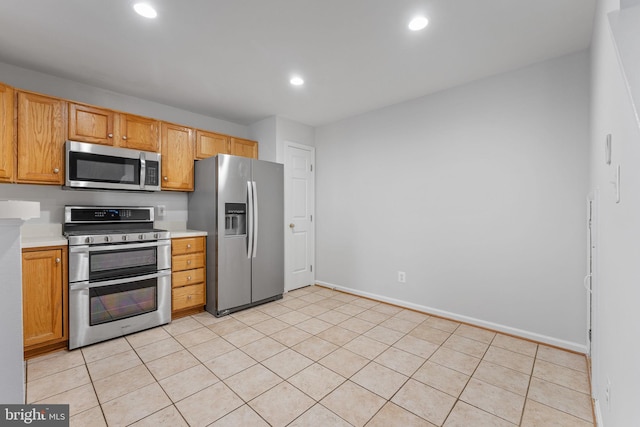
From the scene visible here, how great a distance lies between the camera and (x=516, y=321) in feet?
8.89

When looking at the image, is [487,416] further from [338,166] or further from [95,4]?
[95,4]

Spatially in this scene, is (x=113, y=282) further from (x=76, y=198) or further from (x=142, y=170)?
(x=142, y=170)

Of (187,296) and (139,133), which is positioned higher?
(139,133)

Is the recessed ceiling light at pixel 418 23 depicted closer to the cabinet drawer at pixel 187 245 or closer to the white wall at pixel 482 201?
the white wall at pixel 482 201

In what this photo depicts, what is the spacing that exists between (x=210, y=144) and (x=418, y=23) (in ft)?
9.00

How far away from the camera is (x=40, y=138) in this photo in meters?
2.52

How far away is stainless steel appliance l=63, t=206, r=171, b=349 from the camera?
2.47m

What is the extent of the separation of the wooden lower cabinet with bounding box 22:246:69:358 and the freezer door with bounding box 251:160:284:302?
1.76m

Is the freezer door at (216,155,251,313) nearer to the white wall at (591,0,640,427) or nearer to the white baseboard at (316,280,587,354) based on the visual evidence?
the white baseboard at (316,280,587,354)

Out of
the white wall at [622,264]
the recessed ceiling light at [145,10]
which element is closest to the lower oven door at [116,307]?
the recessed ceiling light at [145,10]

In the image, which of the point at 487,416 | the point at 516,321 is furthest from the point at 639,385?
the point at 516,321

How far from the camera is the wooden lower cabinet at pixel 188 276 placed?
311 cm

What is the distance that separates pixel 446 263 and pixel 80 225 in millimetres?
3889

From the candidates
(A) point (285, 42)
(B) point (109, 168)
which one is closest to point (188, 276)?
(B) point (109, 168)
